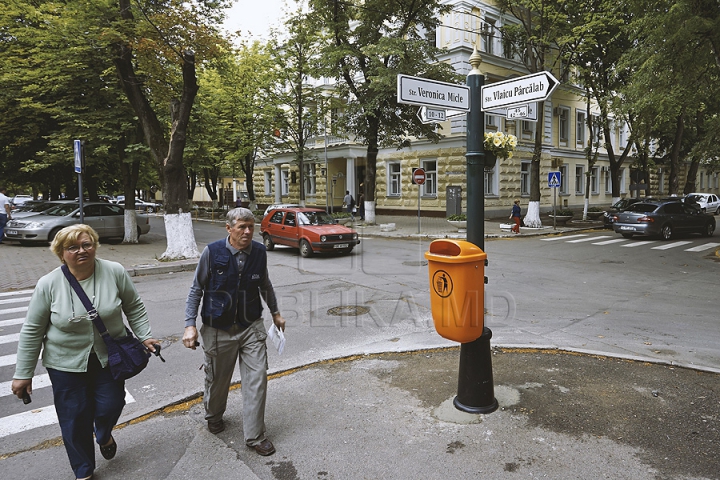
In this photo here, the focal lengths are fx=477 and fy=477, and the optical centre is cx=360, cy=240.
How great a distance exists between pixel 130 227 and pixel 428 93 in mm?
17435

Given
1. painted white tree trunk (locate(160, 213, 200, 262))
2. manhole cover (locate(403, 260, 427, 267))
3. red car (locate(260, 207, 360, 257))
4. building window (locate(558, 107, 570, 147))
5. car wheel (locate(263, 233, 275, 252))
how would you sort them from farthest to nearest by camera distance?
1. building window (locate(558, 107, 570, 147))
2. car wheel (locate(263, 233, 275, 252))
3. red car (locate(260, 207, 360, 257))
4. painted white tree trunk (locate(160, 213, 200, 262))
5. manhole cover (locate(403, 260, 427, 267))

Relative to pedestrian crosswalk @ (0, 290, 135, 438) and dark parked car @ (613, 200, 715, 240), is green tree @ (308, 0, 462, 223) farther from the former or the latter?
pedestrian crosswalk @ (0, 290, 135, 438)

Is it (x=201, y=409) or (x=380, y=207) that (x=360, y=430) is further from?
(x=380, y=207)

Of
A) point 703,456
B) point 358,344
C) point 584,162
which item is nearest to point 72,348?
point 358,344

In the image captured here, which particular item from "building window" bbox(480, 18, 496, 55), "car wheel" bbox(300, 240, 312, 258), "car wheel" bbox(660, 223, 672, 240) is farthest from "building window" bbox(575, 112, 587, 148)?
"car wheel" bbox(300, 240, 312, 258)

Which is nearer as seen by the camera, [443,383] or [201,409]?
[201,409]

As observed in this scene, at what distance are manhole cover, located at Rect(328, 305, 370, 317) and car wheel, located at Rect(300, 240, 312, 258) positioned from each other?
6.58m

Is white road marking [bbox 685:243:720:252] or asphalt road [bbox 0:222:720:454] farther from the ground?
white road marking [bbox 685:243:720:252]

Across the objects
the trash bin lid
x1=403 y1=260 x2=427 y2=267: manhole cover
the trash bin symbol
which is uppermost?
the trash bin lid

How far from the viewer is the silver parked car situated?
1727 cm

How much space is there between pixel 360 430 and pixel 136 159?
17.9 metres

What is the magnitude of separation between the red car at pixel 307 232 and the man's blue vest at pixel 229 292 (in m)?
10.7

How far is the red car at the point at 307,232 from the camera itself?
14625mm

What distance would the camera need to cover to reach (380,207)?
1346 inches
